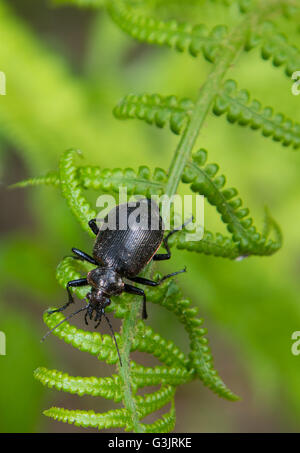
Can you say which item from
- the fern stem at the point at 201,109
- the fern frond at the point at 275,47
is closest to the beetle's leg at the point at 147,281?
the fern stem at the point at 201,109

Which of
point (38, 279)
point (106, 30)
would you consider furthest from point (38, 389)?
point (106, 30)

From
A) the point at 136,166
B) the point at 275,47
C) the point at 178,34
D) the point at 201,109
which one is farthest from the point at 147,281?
the point at 136,166

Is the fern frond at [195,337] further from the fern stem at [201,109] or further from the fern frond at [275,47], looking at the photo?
the fern frond at [275,47]

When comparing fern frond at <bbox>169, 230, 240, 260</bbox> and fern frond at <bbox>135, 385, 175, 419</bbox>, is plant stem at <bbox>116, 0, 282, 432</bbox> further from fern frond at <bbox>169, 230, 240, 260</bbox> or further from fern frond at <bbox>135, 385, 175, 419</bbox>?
fern frond at <bbox>169, 230, 240, 260</bbox>

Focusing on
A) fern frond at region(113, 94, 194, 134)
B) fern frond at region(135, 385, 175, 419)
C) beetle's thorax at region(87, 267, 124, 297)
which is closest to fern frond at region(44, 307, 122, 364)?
fern frond at region(135, 385, 175, 419)

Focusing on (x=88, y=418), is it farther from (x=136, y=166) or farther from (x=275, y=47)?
(x=136, y=166)
